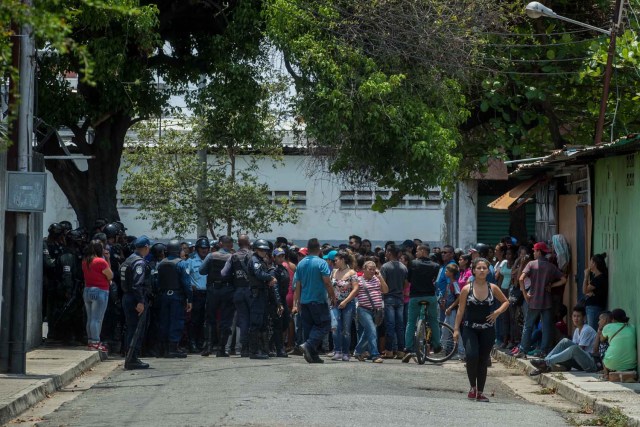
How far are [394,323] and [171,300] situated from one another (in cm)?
376

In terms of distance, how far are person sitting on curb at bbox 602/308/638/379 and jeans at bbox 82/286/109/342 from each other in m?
7.63

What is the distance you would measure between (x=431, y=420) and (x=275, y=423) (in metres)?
1.66

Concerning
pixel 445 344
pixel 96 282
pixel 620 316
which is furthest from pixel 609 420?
pixel 96 282

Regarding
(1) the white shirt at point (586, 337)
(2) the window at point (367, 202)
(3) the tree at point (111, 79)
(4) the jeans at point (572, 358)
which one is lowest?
(4) the jeans at point (572, 358)

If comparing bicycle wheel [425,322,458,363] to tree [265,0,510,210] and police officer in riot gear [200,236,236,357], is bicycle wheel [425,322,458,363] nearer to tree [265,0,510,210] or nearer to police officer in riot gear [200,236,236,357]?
tree [265,0,510,210]

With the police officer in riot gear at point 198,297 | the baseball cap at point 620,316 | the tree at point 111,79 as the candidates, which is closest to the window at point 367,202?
the tree at point 111,79

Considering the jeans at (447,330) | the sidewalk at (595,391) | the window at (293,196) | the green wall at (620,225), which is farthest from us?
the window at (293,196)

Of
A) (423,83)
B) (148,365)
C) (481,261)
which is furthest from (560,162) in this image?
(148,365)

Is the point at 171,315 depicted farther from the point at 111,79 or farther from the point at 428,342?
the point at 111,79

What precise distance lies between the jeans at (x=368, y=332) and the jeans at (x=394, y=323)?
0.72 meters

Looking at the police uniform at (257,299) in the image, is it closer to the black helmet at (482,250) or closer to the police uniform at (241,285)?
the police uniform at (241,285)

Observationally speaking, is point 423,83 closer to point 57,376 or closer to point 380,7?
point 380,7

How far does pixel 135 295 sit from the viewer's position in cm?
1745

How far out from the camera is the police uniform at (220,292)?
18750 millimetres
